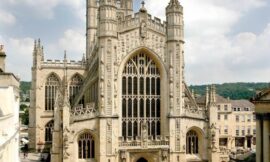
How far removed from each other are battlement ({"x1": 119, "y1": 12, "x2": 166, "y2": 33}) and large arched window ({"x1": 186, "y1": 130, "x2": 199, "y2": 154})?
40.2 ft

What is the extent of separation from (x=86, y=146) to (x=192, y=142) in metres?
12.3

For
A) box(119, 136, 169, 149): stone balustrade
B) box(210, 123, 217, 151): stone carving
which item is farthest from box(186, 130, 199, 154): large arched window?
box(119, 136, 169, 149): stone balustrade

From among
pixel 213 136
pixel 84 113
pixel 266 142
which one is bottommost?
pixel 213 136

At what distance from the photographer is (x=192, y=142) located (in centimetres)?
4262

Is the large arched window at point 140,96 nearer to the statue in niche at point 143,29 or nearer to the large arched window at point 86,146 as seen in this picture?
the statue in niche at point 143,29

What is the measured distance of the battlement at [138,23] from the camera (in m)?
40.2

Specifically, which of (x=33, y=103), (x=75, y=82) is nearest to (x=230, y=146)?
(x=75, y=82)

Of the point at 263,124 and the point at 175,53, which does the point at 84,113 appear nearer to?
the point at 175,53

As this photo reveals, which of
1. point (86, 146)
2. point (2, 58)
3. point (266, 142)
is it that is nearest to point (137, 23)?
point (86, 146)

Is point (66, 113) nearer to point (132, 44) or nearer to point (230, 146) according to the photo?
point (132, 44)

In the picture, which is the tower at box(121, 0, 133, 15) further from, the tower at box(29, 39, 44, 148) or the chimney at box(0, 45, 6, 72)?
the chimney at box(0, 45, 6, 72)

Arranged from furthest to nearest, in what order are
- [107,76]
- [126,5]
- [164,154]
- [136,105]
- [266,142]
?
[126,5], [136,105], [164,154], [107,76], [266,142]

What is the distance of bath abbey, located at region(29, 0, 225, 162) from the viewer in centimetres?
3862

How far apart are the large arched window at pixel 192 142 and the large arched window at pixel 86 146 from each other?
11.0 meters
